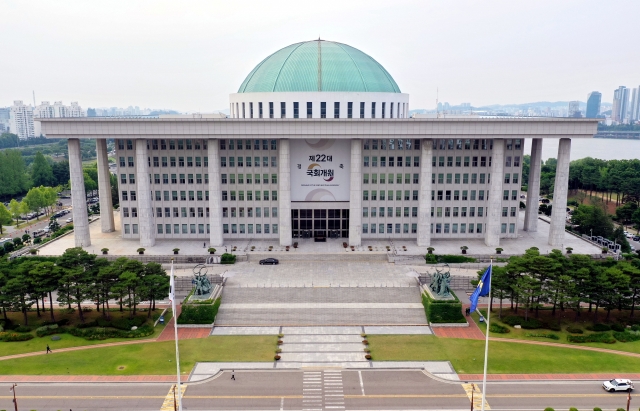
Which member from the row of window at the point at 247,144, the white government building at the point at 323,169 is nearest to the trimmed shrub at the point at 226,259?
the white government building at the point at 323,169

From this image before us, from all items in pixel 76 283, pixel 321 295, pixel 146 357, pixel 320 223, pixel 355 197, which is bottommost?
pixel 146 357

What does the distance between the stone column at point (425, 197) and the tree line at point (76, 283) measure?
35946mm

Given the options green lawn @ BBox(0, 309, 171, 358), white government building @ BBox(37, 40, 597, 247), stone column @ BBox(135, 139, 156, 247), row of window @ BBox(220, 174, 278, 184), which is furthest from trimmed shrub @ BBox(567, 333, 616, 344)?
stone column @ BBox(135, 139, 156, 247)

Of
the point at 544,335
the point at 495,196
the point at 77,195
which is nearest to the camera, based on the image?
the point at 544,335

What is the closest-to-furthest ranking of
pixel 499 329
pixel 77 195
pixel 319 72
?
pixel 499 329
pixel 77 195
pixel 319 72

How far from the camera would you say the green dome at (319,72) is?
68406mm

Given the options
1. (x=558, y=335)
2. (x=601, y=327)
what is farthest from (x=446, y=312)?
(x=601, y=327)

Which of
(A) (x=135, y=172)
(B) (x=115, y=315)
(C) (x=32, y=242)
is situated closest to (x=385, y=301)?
(B) (x=115, y=315)

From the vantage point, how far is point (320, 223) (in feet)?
232

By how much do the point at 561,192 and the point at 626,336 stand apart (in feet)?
84.9

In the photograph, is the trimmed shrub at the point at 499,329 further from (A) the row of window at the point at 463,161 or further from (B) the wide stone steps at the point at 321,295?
(A) the row of window at the point at 463,161

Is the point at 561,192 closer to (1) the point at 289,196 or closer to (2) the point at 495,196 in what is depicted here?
(2) the point at 495,196

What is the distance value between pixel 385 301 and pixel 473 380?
15615 millimetres

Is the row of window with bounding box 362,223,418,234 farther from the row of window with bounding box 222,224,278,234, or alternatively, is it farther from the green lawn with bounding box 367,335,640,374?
the green lawn with bounding box 367,335,640,374
